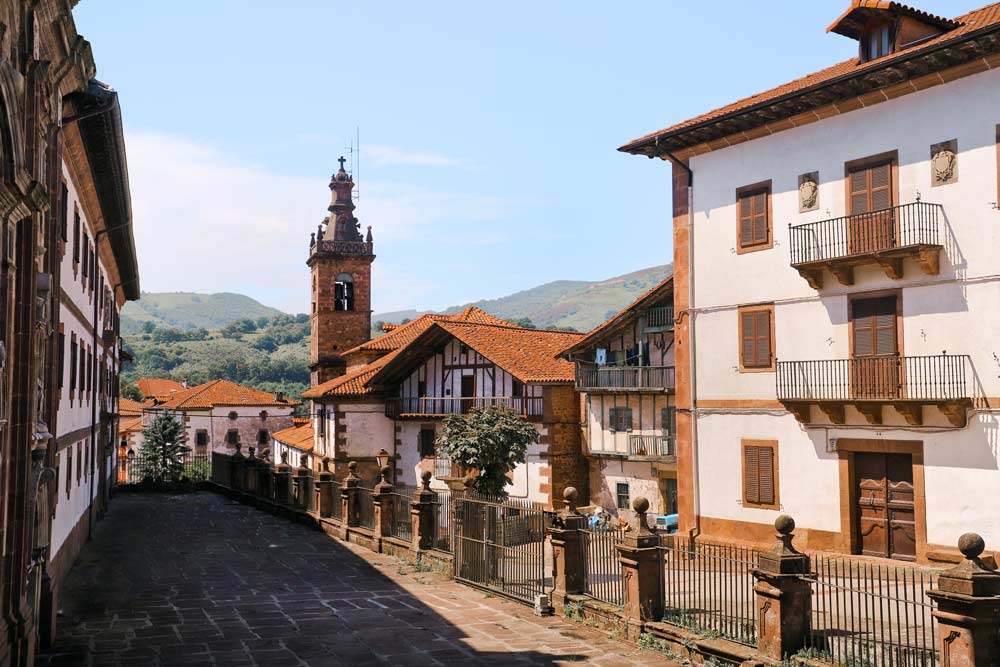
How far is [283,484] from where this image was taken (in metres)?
30.7

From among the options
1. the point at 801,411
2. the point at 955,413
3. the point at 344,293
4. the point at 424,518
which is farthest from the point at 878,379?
the point at 344,293

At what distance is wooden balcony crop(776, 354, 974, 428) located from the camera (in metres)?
17.2

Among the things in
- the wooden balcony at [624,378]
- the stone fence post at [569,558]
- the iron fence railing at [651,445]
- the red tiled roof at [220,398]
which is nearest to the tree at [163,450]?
the red tiled roof at [220,398]

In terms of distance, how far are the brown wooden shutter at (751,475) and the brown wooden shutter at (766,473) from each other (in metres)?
0.07

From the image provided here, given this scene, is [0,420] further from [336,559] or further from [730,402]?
[730,402]

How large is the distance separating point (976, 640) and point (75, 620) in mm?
12724

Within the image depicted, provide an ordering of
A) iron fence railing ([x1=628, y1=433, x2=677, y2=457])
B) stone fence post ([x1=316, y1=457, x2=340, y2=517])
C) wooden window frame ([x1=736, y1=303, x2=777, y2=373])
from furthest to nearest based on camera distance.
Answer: iron fence railing ([x1=628, y1=433, x2=677, y2=457]) < stone fence post ([x1=316, y1=457, x2=340, y2=517]) < wooden window frame ([x1=736, y1=303, x2=777, y2=373])

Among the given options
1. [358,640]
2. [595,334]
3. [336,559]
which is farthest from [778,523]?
[595,334]

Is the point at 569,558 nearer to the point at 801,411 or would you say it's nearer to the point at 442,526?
the point at 442,526

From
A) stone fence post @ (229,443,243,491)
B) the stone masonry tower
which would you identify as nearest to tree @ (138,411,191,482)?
the stone masonry tower

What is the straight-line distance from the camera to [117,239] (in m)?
27.0

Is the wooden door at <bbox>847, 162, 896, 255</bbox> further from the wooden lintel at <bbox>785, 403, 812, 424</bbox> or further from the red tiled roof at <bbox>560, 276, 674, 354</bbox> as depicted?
the red tiled roof at <bbox>560, 276, 674, 354</bbox>

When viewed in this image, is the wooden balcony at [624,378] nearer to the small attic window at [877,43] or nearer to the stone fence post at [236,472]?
the small attic window at [877,43]

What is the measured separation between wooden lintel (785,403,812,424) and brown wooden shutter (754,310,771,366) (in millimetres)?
1254
